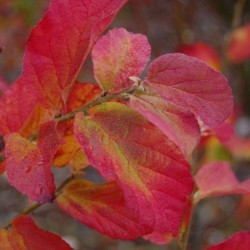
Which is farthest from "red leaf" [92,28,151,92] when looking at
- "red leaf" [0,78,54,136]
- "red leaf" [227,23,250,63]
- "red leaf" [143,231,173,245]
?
"red leaf" [227,23,250,63]

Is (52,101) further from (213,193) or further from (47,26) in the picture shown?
(213,193)

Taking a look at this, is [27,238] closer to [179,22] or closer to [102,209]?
[102,209]

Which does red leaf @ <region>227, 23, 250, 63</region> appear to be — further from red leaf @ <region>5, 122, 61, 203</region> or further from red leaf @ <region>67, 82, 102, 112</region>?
red leaf @ <region>5, 122, 61, 203</region>

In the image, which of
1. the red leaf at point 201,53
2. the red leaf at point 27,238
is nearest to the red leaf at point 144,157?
the red leaf at point 27,238

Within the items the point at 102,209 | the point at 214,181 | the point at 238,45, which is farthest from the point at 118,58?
the point at 238,45

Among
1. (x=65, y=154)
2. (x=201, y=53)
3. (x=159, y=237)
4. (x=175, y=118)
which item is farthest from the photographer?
(x=201, y=53)
